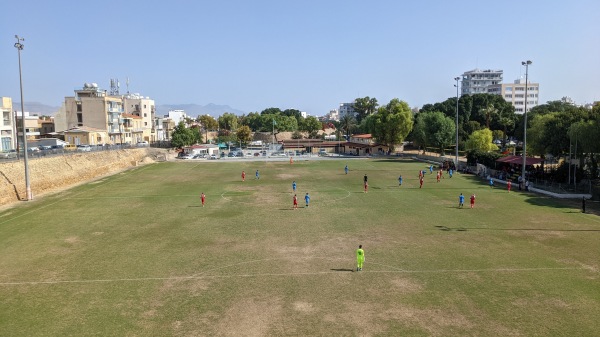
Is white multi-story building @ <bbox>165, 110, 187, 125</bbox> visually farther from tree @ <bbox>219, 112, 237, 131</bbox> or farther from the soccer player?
the soccer player

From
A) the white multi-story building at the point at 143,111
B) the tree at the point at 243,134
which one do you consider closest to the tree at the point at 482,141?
the tree at the point at 243,134

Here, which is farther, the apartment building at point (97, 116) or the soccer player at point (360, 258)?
the apartment building at point (97, 116)

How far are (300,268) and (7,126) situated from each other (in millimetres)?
71499

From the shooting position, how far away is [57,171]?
172 feet

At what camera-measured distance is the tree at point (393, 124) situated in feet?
311

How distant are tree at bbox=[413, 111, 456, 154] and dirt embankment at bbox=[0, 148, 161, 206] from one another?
192 ft

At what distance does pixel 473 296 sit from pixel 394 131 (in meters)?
81.6

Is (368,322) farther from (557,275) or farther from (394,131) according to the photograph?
(394,131)

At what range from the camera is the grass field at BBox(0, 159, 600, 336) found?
1565cm

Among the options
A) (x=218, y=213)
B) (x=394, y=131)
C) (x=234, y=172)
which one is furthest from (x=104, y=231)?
(x=394, y=131)

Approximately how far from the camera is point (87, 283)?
19.7m

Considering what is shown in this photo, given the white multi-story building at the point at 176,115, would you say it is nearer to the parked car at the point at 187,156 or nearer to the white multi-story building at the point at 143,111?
the white multi-story building at the point at 143,111

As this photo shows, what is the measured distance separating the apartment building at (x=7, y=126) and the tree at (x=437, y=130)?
253 feet

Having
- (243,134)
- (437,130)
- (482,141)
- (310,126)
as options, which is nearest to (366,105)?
(310,126)
